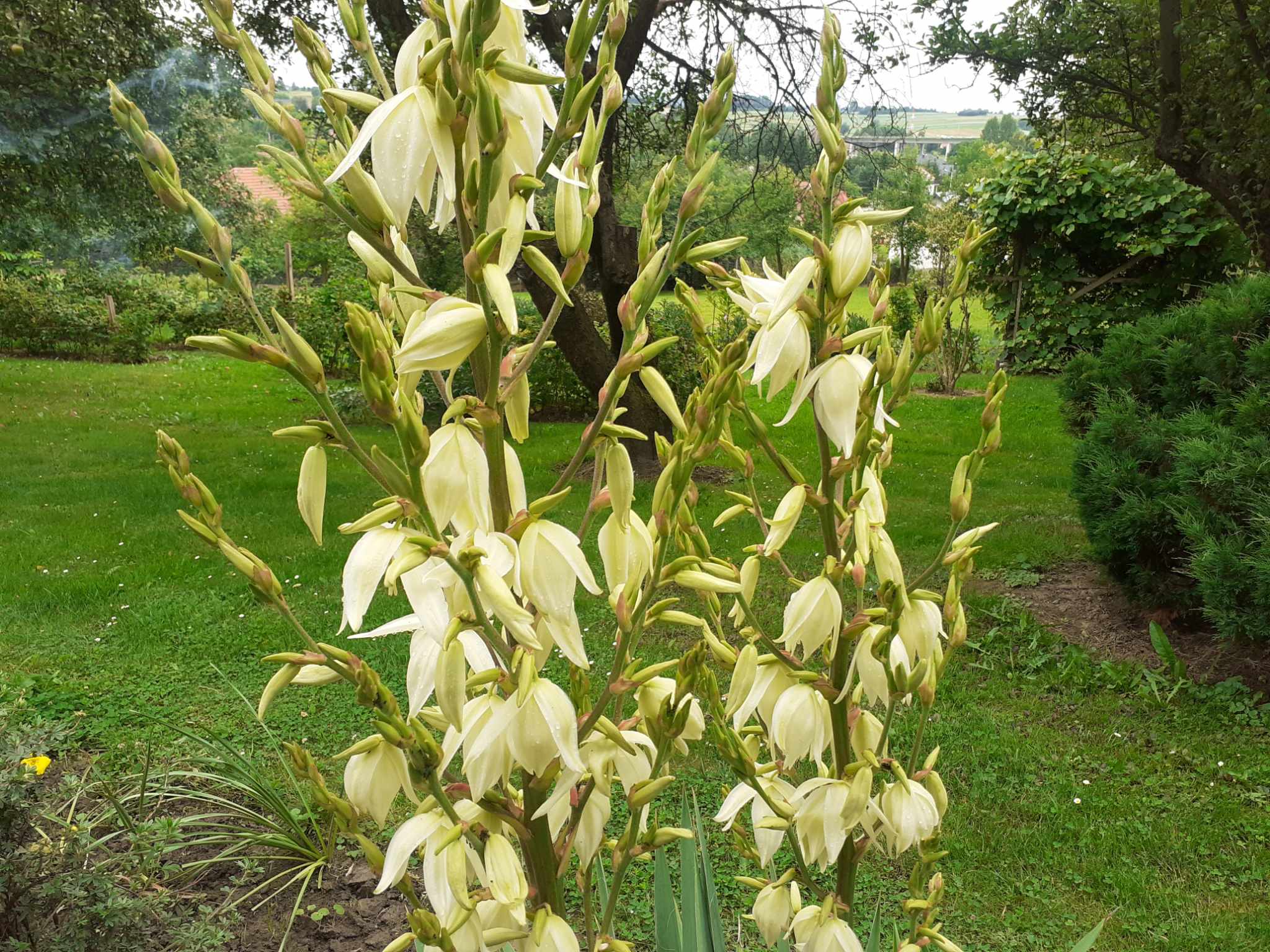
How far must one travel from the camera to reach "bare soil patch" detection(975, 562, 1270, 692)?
146 inches

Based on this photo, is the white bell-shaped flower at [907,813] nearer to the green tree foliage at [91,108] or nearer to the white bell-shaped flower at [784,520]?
the white bell-shaped flower at [784,520]

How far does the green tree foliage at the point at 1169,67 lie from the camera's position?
5.36 meters

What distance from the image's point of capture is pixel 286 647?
4.04 m

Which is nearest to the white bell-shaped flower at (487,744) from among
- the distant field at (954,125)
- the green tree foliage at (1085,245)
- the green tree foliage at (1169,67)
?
the green tree foliage at (1169,67)

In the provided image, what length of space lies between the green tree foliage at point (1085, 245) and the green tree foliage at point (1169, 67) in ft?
9.72

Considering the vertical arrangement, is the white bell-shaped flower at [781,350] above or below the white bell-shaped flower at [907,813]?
above

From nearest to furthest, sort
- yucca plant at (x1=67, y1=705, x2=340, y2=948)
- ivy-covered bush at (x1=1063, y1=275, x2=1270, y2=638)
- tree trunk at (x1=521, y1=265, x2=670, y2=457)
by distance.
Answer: yucca plant at (x1=67, y1=705, x2=340, y2=948)
ivy-covered bush at (x1=1063, y1=275, x2=1270, y2=638)
tree trunk at (x1=521, y1=265, x2=670, y2=457)

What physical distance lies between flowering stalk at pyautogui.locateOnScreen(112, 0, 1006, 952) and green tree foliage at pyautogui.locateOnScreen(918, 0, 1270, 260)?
5.62 m

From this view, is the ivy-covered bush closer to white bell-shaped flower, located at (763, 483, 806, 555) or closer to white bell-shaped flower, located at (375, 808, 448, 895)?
white bell-shaped flower, located at (763, 483, 806, 555)

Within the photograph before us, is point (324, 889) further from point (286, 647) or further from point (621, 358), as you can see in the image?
point (621, 358)

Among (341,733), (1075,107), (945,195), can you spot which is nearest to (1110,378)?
(1075,107)

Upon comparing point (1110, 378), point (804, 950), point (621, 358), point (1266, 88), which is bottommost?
point (804, 950)

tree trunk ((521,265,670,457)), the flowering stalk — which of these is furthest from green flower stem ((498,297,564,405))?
tree trunk ((521,265,670,457))

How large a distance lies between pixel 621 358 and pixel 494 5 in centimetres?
29
